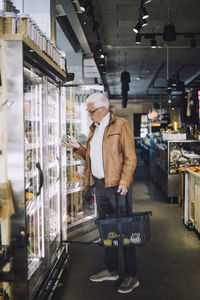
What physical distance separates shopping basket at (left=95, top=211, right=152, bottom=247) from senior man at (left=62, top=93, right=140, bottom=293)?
8.4 inches

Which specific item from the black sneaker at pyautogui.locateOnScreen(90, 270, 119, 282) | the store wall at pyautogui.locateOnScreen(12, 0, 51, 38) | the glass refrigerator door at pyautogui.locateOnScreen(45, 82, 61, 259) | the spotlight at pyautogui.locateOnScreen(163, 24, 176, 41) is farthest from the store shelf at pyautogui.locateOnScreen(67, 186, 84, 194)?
the spotlight at pyautogui.locateOnScreen(163, 24, 176, 41)

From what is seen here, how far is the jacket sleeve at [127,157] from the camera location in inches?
128

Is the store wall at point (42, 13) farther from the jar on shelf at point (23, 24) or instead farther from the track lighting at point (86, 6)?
the jar on shelf at point (23, 24)

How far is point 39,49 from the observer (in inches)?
103

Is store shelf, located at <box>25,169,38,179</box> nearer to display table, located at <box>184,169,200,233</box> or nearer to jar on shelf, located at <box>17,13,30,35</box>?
jar on shelf, located at <box>17,13,30,35</box>

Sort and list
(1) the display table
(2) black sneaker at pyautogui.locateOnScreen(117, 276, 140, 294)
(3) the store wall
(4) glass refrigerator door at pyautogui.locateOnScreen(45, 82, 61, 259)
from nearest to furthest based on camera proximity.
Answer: (2) black sneaker at pyautogui.locateOnScreen(117, 276, 140, 294) → (4) glass refrigerator door at pyautogui.locateOnScreen(45, 82, 61, 259) → (3) the store wall → (1) the display table

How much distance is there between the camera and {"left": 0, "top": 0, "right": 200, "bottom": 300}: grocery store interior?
7.62 ft

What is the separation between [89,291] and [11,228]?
133 cm

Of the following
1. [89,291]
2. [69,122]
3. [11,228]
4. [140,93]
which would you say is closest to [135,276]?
[89,291]

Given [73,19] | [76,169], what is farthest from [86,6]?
[76,169]

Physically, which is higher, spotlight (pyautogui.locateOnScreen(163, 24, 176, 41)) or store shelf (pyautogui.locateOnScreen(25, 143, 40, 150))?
spotlight (pyautogui.locateOnScreen(163, 24, 176, 41))

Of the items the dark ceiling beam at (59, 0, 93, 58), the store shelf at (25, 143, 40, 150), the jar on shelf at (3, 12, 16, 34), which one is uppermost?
the dark ceiling beam at (59, 0, 93, 58)

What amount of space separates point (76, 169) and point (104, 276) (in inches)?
81.3

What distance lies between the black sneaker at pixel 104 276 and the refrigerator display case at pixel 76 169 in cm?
143
